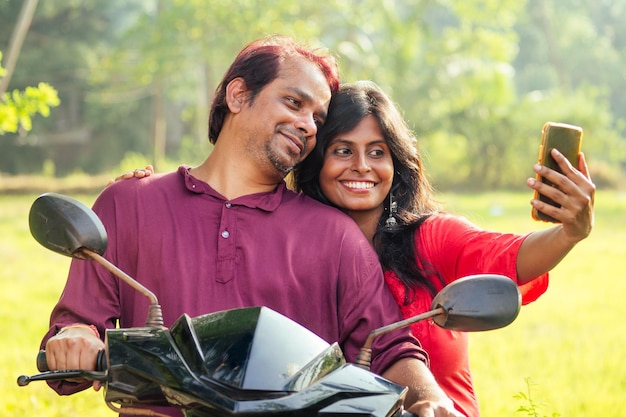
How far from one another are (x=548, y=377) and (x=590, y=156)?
68.9 feet

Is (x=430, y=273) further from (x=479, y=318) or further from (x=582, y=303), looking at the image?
(x=582, y=303)

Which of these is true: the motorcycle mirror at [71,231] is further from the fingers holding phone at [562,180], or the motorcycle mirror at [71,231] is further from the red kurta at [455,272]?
the red kurta at [455,272]

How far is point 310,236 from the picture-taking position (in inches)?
120

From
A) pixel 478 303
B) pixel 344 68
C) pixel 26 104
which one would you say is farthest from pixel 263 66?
pixel 344 68

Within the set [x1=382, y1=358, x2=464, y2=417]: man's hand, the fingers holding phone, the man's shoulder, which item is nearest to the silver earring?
the man's shoulder

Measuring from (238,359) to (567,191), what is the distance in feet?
4.35

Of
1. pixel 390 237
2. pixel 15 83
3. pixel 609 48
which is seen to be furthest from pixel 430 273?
pixel 609 48

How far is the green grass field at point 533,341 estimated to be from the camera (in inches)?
226

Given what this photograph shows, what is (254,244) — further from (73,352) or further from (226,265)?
(73,352)

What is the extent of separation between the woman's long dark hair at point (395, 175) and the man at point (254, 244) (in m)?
0.24

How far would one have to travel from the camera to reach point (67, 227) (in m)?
2.12

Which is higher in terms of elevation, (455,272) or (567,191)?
(567,191)

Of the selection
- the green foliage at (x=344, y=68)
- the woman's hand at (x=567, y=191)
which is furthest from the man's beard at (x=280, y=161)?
the green foliage at (x=344, y=68)

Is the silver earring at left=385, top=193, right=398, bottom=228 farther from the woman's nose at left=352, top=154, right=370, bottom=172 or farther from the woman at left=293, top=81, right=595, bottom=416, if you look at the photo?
the woman's nose at left=352, top=154, right=370, bottom=172
